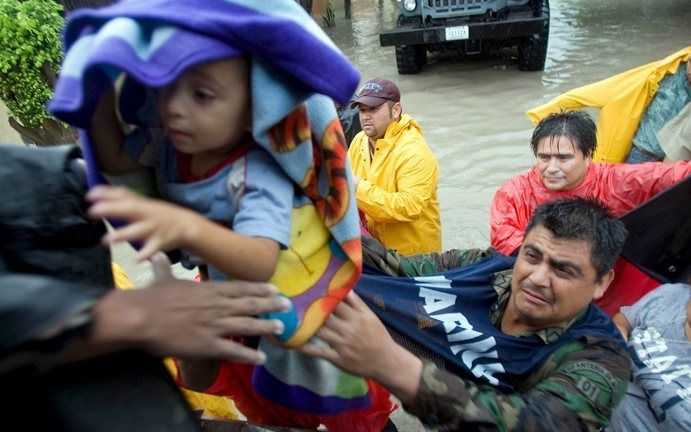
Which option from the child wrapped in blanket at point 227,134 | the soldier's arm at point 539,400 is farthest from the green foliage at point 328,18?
the child wrapped in blanket at point 227,134

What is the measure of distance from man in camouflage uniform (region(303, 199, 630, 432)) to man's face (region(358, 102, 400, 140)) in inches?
43.1

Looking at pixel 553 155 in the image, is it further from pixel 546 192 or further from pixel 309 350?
pixel 309 350

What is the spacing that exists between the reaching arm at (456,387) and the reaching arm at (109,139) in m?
0.54

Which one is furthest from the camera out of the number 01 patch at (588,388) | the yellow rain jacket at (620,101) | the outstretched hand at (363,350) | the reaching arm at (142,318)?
the yellow rain jacket at (620,101)

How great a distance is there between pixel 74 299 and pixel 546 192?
2.66 m

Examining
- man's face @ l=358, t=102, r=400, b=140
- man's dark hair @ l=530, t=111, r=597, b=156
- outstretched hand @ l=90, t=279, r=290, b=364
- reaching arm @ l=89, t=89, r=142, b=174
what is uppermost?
reaching arm @ l=89, t=89, r=142, b=174

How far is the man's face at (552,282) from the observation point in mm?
1725

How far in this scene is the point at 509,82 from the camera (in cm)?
711

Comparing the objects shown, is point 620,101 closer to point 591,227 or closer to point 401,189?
point 401,189

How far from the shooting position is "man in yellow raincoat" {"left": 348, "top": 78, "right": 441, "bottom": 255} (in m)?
2.82

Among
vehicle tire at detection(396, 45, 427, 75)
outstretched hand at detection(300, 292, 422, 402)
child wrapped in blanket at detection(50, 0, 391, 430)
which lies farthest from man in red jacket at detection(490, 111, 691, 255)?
vehicle tire at detection(396, 45, 427, 75)

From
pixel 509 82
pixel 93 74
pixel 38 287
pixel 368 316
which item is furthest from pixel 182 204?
pixel 509 82

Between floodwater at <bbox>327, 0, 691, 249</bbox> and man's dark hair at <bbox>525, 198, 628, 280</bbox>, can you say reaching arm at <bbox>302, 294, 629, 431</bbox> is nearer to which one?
man's dark hair at <bbox>525, 198, 628, 280</bbox>

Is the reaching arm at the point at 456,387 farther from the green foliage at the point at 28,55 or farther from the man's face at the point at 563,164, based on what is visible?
the green foliage at the point at 28,55
